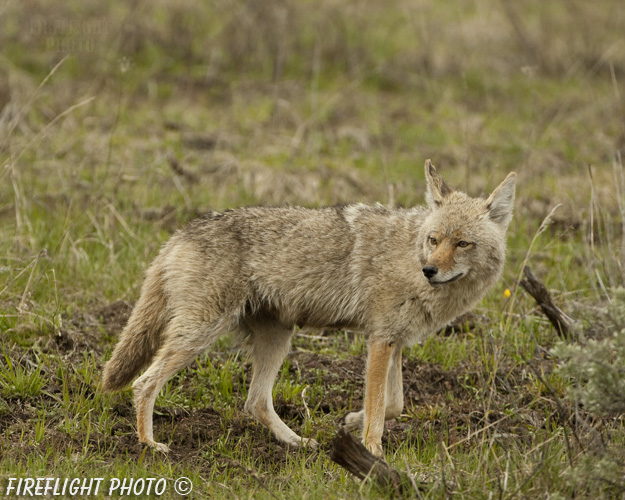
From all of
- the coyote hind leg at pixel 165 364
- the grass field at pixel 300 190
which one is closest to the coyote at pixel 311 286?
the coyote hind leg at pixel 165 364

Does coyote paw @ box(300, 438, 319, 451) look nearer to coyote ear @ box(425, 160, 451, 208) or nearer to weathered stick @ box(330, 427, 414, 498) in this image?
weathered stick @ box(330, 427, 414, 498)

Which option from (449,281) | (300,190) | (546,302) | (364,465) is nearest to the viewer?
(364,465)

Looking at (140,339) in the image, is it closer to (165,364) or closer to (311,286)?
(165,364)

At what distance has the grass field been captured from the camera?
544 centimetres

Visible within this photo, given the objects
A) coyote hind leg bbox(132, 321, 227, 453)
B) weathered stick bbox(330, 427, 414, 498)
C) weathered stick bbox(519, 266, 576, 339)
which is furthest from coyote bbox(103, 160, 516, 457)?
weathered stick bbox(330, 427, 414, 498)

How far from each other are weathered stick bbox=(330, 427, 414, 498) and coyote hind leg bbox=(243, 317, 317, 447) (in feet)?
4.06

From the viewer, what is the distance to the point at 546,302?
6.71m

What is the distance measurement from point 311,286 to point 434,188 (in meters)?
1.14

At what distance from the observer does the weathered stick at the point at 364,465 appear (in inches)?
185

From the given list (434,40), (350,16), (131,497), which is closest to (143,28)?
(350,16)

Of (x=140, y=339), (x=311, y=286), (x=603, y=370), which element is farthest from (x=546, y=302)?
(x=140, y=339)

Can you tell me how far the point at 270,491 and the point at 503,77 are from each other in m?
10.8

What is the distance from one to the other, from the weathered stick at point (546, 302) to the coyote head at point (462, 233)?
761mm

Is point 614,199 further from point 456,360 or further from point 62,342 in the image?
point 62,342
